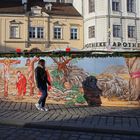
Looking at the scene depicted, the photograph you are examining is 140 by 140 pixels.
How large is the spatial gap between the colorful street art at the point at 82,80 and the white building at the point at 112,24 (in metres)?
31.8

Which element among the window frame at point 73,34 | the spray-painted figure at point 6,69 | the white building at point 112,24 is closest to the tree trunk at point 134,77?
the spray-painted figure at point 6,69

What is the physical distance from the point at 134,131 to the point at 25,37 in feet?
141

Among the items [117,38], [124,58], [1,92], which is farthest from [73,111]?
[117,38]

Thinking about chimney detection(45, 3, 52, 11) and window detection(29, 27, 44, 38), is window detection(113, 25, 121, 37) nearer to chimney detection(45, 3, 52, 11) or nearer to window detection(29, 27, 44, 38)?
window detection(29, 27, 44, 38)

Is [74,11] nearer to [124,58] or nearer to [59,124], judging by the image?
[124,58]

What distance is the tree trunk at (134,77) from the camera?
44.0ft

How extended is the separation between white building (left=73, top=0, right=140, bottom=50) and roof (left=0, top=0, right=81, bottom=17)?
403cm

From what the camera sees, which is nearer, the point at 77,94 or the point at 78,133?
the point at 78,133

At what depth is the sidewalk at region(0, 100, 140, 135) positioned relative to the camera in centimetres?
926

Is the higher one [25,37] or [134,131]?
[25,37]

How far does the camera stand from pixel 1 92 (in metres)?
15.5

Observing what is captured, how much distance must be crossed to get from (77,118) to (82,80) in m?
3.62

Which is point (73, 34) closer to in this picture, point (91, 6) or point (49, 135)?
point (91, 6)

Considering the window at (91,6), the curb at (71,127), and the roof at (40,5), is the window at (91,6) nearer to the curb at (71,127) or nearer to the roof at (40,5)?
the roof at (40,5)
